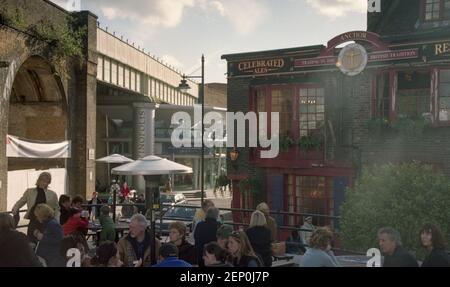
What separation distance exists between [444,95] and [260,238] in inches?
371

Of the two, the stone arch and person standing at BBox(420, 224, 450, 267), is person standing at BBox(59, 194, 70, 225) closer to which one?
person standing at BBox(420, 224, 450, 267)

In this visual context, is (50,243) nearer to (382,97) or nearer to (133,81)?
(382,97)

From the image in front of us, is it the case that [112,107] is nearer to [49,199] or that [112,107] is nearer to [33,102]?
[33,102]

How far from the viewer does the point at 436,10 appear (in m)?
16.0

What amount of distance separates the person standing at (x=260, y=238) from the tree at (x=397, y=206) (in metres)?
2.78

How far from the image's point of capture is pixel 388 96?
605 inches

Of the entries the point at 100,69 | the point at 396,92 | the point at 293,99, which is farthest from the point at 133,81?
the point at 396,92

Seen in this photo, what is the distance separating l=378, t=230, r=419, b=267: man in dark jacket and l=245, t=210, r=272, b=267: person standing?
2.03 m

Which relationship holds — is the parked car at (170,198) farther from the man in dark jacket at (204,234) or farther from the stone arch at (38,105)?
the man in dark jacket at (204,234)

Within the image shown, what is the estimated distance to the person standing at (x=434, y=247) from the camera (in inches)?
230

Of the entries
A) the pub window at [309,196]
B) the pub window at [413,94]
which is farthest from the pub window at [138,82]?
the pub window at [413,94]
